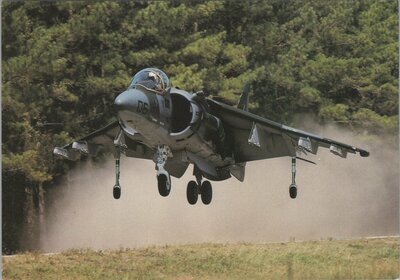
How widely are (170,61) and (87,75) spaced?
172cm

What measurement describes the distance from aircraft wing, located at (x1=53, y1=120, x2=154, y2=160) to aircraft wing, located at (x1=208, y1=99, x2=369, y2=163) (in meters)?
1.54

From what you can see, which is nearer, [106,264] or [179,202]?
[106,264]

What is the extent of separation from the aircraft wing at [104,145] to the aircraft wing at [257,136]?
60.6 inches

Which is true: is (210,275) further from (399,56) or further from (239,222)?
(399,56)

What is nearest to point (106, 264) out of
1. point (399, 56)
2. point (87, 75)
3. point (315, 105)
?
point (87, 75)

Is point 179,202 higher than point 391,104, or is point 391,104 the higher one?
point 391,104

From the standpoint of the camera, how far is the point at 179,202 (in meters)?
22.1

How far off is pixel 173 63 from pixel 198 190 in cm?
393

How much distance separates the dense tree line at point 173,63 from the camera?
21.7 metres

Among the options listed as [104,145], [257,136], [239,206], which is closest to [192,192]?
[257,136]

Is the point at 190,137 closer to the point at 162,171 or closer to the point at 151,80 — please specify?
the point at 151,80

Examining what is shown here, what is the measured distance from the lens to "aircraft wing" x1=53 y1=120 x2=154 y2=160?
19.6m

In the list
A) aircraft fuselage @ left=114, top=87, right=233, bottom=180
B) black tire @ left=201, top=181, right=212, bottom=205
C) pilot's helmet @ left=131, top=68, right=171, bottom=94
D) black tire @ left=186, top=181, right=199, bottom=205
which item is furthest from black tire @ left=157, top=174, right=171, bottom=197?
black tire @ left=201, top=181, right=212, bottom=205

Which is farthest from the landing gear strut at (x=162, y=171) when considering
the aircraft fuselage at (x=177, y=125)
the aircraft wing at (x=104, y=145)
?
the aircraft wing at (x=104, y=145)
